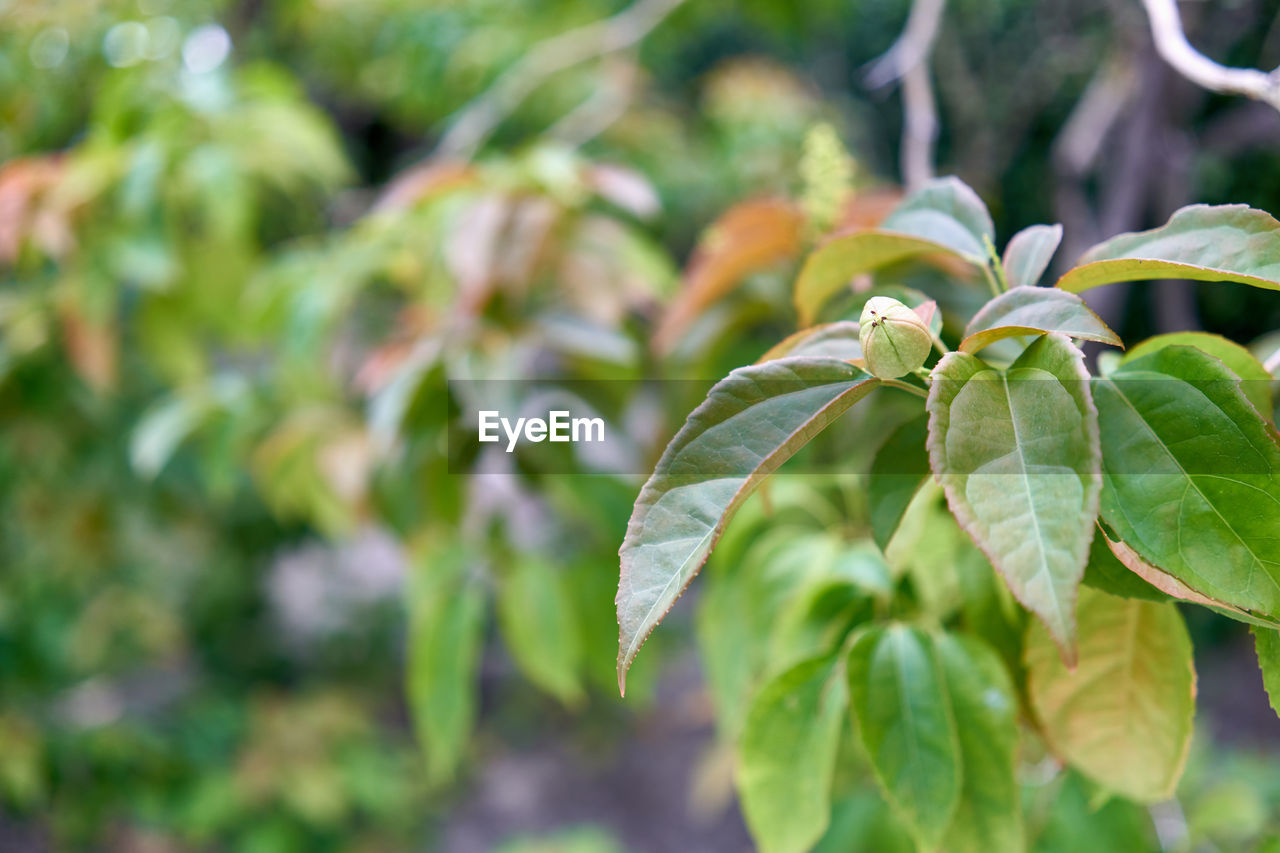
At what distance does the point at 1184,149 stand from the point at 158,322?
125 cm

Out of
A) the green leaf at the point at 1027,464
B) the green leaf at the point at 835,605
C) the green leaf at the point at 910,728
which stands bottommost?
the green leaf at the point at 835,605

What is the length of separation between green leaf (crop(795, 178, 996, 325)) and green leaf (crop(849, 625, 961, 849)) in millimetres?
185

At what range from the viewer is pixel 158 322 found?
1075 millimetres

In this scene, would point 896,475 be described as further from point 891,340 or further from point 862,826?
point 862,826

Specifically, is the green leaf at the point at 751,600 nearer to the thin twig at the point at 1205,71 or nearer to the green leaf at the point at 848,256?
the green leaf at the point at 848,256

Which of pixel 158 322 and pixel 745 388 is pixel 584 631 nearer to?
pixel 745 388

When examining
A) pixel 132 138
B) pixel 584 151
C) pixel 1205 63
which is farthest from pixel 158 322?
pixel 1205 63

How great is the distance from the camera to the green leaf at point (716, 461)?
0.87 feet

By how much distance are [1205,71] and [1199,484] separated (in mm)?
255

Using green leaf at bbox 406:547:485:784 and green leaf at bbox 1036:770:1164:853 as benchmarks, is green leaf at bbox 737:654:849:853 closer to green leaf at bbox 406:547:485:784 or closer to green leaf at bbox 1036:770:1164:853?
green leaf at bbox 1036:770:1164:853

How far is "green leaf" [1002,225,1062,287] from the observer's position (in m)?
0.35

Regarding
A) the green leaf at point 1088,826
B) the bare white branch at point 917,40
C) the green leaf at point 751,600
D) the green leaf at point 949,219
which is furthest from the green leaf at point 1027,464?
the bare white branch at point 917,40

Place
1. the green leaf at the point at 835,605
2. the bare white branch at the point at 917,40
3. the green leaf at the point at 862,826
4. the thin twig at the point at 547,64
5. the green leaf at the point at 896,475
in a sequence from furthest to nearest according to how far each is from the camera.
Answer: the thin twig at the point at 547,64
the bare white branch at the point at 917,40
the green leaf at the point at 862,826
the green leaf at the point at 835,605
the green leaf at the point at 896,475

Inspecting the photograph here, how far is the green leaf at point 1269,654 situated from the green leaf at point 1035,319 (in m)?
0.11
